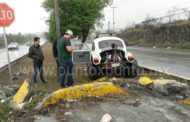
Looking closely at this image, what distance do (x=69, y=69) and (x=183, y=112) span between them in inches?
178

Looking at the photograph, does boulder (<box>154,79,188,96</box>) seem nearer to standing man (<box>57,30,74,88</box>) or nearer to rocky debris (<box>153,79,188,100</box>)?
rocky debris (<box>153,79,188,100</box>)

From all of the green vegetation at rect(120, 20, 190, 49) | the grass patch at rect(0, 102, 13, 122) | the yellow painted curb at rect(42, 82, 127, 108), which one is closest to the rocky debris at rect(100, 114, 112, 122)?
the yellow painted curb at rect(42, 82, 127, 108)

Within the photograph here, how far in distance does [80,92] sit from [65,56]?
3.09 m

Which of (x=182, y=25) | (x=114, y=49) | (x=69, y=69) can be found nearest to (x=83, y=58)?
(x=114, y=49)

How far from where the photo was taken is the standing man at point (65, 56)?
9059 millimetres

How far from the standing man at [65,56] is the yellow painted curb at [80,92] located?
2.82 meters

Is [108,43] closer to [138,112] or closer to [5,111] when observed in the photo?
[5,111]

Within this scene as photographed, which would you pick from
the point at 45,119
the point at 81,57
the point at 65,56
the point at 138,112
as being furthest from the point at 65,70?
the point at 138,112

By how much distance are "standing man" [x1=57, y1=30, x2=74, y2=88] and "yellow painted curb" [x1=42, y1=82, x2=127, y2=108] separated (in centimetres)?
282

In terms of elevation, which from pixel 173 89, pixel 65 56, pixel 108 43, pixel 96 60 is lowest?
pixel 173 89

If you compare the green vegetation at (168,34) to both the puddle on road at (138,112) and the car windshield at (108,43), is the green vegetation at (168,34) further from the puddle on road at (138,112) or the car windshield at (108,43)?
the puddle on road at (138,112)

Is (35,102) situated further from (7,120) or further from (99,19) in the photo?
(99,19)

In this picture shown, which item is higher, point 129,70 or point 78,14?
point 78,14

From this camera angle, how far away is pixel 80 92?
6.28 metres
